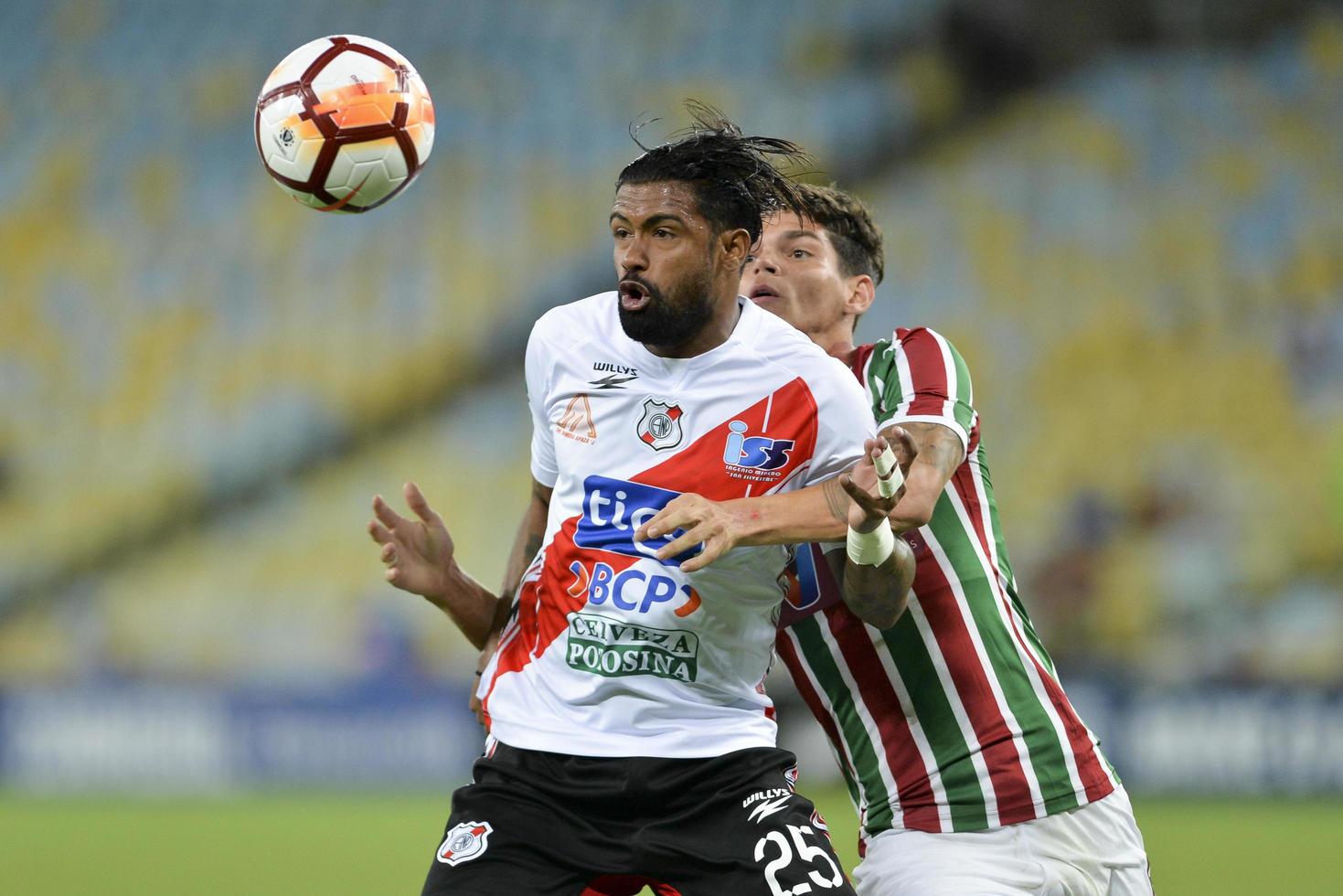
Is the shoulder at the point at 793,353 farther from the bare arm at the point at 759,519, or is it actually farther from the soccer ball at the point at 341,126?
the soccer ball at the point at 341,126

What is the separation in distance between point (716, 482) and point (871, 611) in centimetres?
47

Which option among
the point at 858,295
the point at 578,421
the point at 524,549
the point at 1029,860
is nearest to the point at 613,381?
the point at 578,421

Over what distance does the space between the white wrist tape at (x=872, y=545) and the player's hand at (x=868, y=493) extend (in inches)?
0.8

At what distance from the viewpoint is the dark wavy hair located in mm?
3910

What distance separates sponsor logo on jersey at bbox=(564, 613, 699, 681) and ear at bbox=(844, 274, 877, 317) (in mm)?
1260

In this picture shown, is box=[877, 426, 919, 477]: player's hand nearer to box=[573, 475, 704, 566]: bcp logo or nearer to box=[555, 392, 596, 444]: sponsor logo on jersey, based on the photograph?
box=[573, 475, 704, 566]: bcp logo

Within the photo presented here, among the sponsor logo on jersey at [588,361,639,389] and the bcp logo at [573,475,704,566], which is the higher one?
the sponsor logo on jersey at [588,361,639,389]

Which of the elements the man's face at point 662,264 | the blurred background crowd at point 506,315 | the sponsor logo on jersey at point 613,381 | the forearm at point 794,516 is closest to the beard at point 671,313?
the man's face at point 662,264

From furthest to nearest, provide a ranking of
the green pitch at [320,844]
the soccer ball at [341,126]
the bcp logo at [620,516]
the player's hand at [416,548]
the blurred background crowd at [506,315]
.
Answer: the blurred background crowd at [506,315]
the green pitch at [320,844]
the soccer ball at [341,126]
the player's hand at [416,548]
the bcp logo at [620,516]

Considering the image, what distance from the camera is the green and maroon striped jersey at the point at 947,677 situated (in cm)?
388

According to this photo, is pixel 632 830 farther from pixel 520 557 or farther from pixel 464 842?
pixel 520 557

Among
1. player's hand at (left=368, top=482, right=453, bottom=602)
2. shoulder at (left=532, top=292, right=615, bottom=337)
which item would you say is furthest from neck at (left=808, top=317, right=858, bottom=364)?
player's hand at (left=368, top=482, right=453, bottom=602)

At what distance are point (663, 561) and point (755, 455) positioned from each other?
345 millimetres

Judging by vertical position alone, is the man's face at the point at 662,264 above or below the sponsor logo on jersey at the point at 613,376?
above
